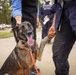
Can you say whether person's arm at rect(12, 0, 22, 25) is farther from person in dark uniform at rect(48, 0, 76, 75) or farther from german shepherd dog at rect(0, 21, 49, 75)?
person in dark uniform at rect(48, 0, 76, 75)

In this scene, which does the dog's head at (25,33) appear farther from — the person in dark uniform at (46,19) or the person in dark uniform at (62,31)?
the person in dark uniform at (46,19)

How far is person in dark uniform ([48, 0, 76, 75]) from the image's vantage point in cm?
471

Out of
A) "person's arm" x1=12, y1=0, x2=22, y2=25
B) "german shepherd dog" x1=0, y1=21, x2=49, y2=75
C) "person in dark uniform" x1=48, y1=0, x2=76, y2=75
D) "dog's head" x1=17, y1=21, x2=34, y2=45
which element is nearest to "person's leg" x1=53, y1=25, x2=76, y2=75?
"person in dark uniform" x1=48, y1=0, x2=76, y2=75

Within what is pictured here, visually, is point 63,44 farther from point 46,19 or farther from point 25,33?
Answer: point 46,19

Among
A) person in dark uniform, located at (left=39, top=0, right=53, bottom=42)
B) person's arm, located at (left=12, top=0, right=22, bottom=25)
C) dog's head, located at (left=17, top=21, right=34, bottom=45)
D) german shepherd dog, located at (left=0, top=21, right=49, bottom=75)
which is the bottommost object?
person in dark uniform, located at (left=39, top=0, right=53, bottom=42)

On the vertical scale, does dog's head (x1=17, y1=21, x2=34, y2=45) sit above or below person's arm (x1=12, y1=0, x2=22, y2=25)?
below

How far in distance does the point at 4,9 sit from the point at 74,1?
54.5 ft

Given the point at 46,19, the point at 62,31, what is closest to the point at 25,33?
the point at 62,31

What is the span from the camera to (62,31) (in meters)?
5.04

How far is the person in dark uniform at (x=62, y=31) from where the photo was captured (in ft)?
15.5

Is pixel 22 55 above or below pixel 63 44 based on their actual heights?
below

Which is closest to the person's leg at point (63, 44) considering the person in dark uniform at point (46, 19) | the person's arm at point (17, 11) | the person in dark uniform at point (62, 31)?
the person in dark uniform at point (62, 31)

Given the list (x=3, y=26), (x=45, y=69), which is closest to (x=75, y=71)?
(x=45, y=69)

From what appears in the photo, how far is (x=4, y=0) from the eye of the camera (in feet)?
Result: 68.9
